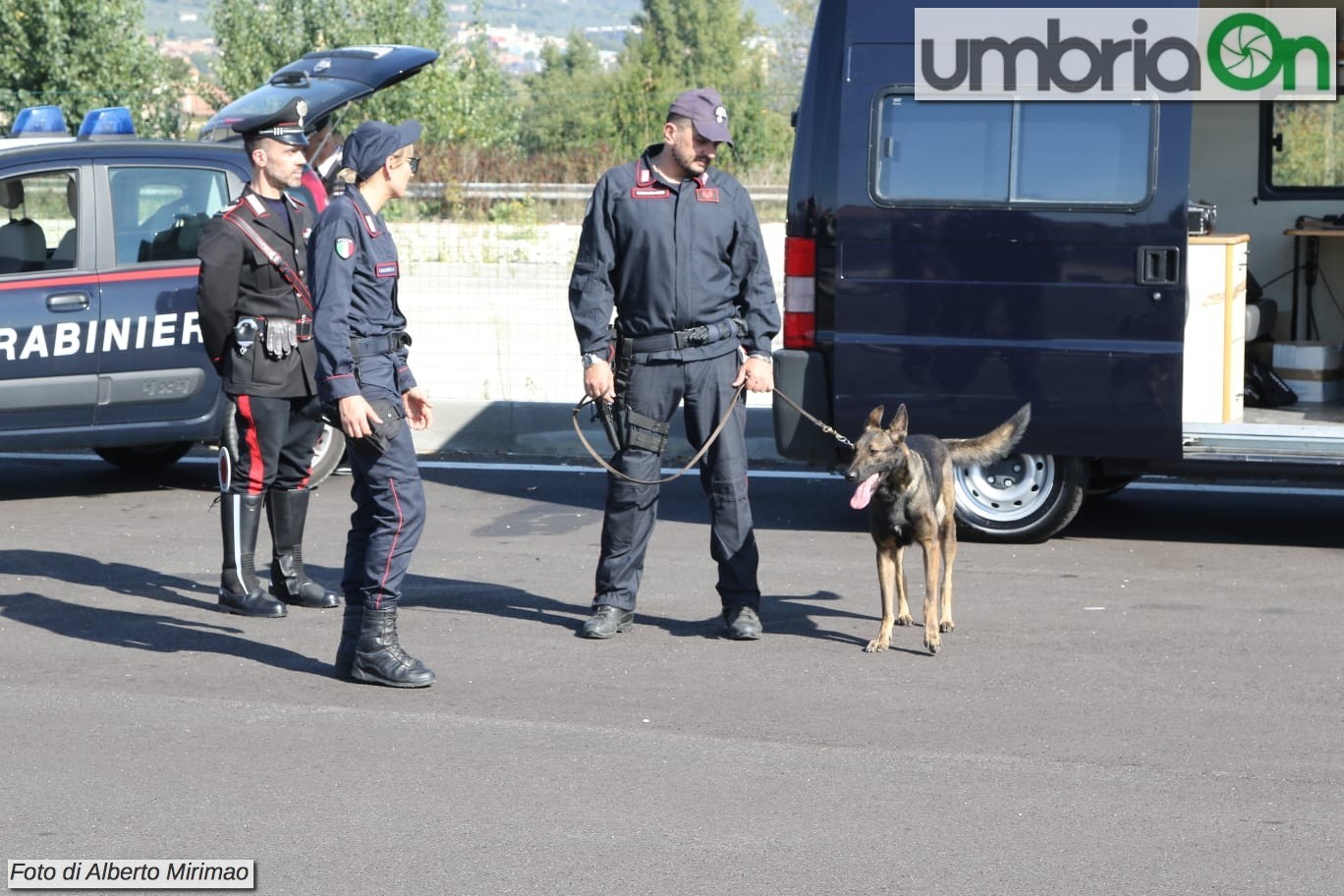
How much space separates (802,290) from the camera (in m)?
8.08

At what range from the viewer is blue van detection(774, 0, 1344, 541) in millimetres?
7668

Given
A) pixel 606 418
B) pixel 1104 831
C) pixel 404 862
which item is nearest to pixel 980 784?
pixel 1104 831

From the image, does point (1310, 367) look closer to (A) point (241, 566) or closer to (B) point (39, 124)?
(A) point (241, 566)

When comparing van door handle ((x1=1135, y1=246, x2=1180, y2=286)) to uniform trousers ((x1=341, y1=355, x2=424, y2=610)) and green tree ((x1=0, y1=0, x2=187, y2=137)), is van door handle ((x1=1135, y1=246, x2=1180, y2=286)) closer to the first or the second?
uniform trousers ((x1=341, y1=355, x2=424, y2=610))

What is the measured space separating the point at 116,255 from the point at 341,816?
5.09m

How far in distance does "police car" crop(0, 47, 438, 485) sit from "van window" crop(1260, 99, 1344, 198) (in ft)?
16.4

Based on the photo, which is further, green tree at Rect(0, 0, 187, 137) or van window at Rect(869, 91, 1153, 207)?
green tree at Rect(0, 0, 187, 137)

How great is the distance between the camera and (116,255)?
29.1 feet

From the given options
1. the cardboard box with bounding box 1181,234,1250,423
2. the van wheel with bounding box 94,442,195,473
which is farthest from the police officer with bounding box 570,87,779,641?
the van wheel with bounding box 94,442,195,473

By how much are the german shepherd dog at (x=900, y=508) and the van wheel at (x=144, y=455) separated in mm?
4898

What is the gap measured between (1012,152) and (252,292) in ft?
11.0

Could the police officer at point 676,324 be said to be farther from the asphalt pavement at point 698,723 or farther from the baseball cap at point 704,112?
the asphalt pavement at point 698,723

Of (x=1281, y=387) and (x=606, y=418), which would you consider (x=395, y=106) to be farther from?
(x=606, y=418)

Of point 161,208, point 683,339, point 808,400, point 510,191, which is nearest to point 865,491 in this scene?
point 683,339
